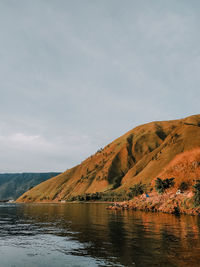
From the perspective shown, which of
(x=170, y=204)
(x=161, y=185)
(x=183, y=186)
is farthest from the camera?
(x=183, y=186)

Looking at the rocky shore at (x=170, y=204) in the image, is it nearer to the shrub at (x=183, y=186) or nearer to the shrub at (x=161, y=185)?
the shrub at (x=161, y=185)

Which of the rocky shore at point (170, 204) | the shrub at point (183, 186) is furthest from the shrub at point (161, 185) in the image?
the rocky shore at point (170, 204)

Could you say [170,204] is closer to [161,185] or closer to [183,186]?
[161,185]

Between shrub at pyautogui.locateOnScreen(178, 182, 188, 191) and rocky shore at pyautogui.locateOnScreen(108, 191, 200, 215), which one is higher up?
shrub at pyautogui.locateOnScreen(178, 182, 188, 191)

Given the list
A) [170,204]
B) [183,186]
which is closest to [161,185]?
[183,186]

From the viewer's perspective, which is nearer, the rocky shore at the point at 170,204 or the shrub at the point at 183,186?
the rocky shore at the point at 170,204

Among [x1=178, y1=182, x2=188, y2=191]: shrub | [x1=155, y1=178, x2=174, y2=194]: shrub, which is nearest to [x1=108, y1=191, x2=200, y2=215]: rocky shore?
[x1=155, y1=178, x2=174, y2=194]: shrub

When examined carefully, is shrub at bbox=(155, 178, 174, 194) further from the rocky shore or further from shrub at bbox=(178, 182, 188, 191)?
the rocky shore

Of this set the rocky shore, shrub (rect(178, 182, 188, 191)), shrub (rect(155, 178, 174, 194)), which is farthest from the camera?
shrub (rect(178, 182, 188, 191))

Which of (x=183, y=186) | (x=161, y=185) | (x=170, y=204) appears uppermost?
(x=161, y=185)

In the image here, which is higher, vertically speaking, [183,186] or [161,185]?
[161,185]

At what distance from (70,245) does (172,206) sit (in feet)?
195

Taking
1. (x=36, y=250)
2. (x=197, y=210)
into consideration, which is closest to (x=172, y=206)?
(x=197, y=210)

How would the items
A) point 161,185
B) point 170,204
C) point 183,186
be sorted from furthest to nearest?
point 183,186 < point 161,185 < point 170,204
